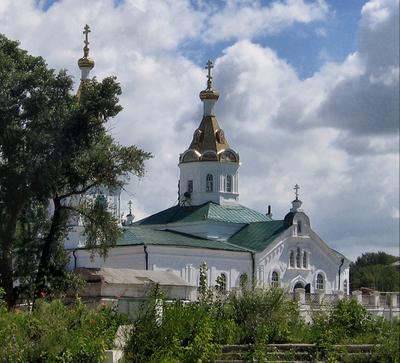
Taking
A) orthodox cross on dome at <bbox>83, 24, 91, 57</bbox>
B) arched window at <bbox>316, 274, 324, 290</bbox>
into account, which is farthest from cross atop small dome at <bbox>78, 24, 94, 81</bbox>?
arched window at <bbox>316, 274, 324, 290</bbox>

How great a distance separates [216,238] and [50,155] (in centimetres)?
2688

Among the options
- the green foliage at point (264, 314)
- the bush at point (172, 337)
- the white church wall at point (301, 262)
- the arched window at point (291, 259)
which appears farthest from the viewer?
the arched window at point (291, 259)

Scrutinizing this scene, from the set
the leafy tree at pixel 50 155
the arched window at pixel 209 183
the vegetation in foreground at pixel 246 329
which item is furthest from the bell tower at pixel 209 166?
the vegetation in foreground at pixel 246 329

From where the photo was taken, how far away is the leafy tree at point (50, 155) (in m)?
28.7

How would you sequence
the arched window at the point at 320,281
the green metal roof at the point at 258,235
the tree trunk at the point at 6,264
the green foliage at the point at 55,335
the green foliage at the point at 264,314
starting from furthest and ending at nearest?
the arched window at the point at 320,281 < the green metal roof at the point at 258,235 < the tree trunk at the point at 6,264 < the green foliage at the point at 264,314 < the green foliage at the point at 55,335

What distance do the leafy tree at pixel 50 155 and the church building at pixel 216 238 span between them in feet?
55.1

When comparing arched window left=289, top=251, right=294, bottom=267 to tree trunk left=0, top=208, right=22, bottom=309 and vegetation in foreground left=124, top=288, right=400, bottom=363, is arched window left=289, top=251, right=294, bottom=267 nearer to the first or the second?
→ tree trunk left=0, top=208, right=22, bottom=309

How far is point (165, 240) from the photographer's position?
49.0 metres

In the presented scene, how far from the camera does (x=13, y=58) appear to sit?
1184 inches

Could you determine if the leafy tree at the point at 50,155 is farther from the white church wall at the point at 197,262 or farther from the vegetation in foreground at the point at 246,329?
the white church wall at the point at 197,262

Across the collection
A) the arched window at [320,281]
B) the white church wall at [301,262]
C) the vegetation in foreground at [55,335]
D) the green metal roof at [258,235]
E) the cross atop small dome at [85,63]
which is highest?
the cross atop small dome at [85,63]

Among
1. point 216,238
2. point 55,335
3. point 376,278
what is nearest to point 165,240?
point 216,238

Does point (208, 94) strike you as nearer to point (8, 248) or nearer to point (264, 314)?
point (8, 248)

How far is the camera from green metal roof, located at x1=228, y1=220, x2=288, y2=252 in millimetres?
53469
